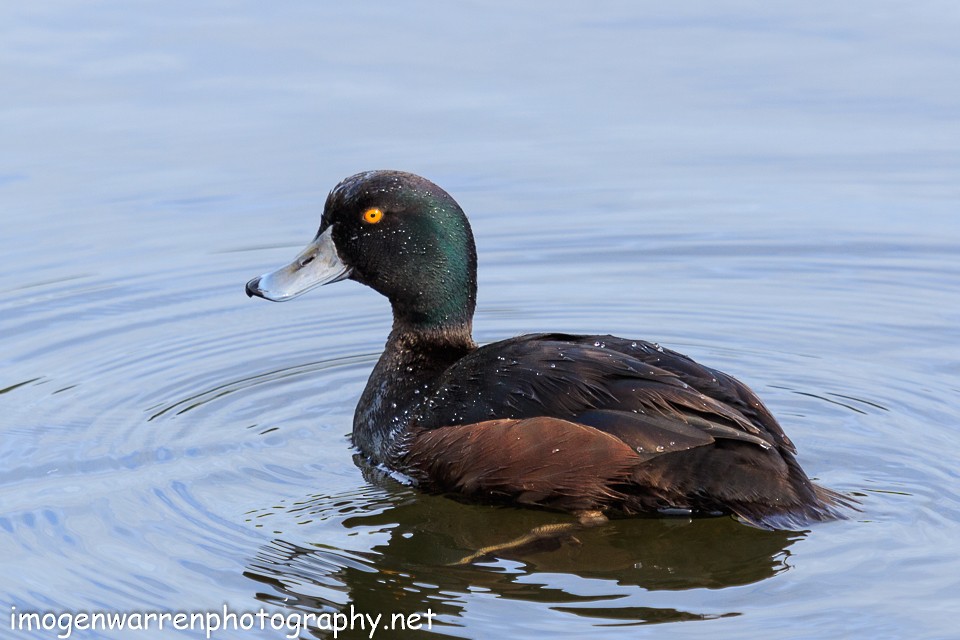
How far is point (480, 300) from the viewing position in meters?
10.5

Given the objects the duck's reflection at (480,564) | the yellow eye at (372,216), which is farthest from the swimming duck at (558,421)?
the duck's reflection at (480,564)

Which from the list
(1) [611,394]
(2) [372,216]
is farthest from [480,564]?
(2) [372,216]

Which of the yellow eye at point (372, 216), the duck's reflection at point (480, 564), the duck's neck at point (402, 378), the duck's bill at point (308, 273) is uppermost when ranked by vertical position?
the yellow eye at point (372, 216)

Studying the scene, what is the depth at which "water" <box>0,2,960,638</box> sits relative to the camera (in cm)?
682

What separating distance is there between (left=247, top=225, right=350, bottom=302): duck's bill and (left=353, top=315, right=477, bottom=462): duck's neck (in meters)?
0.45

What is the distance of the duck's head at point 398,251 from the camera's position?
8469 millimetres

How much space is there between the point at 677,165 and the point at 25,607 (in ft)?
22.9

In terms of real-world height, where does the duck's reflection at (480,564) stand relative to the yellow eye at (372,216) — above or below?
below

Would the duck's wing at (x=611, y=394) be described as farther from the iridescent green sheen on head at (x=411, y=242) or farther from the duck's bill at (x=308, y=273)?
the duck's bill at (x=308, y=273)

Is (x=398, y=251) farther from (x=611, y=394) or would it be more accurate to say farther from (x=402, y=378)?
(x=611, y=394)

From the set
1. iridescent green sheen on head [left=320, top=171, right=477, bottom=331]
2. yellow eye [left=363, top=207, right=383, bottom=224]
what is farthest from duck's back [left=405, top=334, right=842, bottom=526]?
yellow eye [left=363, top=207, right=383, bottom=224]

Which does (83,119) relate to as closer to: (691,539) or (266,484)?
(266,484)

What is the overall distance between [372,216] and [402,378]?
2.87ft

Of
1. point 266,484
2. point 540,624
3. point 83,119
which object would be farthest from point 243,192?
point 540,624
